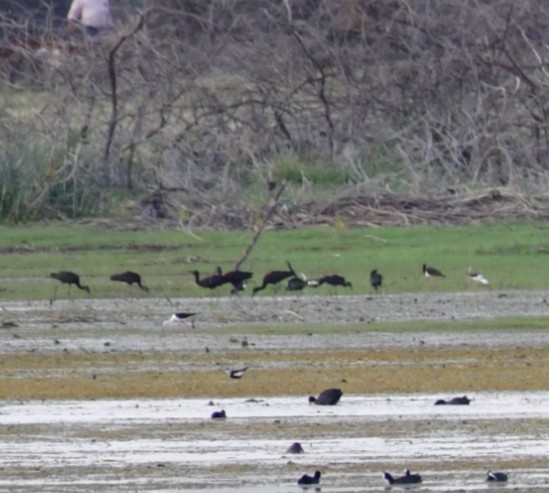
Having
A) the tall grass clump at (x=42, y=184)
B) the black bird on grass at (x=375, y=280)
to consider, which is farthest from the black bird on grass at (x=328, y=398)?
the tall grass clump at (x=42, y=184)

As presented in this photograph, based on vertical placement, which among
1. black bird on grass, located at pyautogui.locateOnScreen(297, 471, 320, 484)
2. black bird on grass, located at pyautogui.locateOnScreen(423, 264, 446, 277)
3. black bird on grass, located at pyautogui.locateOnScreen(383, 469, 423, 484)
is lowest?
black bird on grass, located at pyautogui.locateOnScreen(423, 264, 446, 277)

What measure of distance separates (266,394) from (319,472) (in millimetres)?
2554

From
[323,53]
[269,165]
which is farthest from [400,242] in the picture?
[323,53]

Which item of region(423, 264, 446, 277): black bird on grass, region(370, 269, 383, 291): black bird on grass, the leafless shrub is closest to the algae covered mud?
region(370, 269, 383, 291): black bird on grass

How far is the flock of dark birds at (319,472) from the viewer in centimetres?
778

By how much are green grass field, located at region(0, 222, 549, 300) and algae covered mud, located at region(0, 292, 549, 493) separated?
1021 mm

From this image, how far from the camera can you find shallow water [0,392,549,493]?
26.0ft

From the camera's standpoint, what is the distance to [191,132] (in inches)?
944

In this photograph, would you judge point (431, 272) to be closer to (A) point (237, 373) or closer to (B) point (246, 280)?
(B) point (246, 280)

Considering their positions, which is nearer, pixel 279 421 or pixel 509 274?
pixel 279 421

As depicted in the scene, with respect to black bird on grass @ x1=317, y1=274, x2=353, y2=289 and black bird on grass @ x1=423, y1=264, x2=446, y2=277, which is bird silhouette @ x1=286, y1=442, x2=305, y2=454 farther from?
black bird on grass @ x1=423, y1=264, x2=446, y2=277

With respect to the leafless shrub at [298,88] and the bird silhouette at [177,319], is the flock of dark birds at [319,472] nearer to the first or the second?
the bird silhouette at [177,319]

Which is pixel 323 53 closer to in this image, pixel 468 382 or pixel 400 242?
pixel 400 242

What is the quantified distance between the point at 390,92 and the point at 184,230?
15.8 feet
